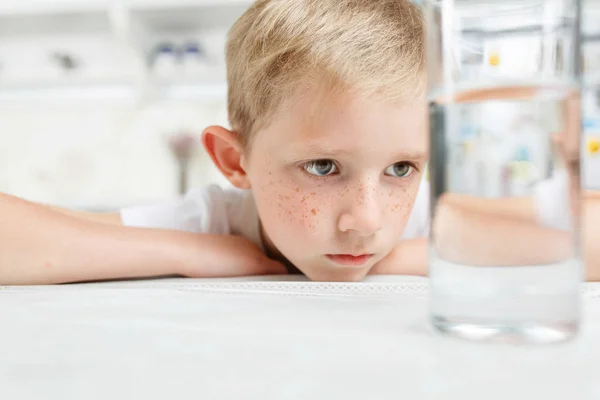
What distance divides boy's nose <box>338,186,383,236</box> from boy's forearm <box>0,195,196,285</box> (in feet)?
0.74

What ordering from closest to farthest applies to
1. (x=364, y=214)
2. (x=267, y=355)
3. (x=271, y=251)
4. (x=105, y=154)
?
(x=267, y=355) → (x=364, y=214) → (x=271, y=251) → (x=105, y=154)

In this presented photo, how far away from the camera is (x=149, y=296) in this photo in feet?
1.40

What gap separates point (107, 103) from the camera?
2311 mm

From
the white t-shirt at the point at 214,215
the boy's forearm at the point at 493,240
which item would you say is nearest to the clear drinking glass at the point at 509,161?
the boy's forearm at the point at 493,240

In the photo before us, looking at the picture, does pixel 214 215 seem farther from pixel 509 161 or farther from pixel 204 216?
pixel 509 161

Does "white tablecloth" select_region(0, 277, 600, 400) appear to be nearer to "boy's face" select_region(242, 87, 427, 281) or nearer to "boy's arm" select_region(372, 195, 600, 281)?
"boy's arm" select_region(372, 195, 600, 281)

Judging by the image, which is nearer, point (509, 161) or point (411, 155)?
point (509, 161)

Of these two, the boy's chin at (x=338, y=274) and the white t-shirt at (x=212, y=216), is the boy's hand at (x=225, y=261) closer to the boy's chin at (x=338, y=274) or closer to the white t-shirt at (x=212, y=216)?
the boy's chin at (x=338, y=274)

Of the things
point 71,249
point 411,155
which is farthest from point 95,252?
point 411,155

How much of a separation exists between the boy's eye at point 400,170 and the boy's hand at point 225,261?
20 cm

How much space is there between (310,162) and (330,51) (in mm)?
120

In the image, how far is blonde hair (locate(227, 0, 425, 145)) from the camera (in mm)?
601

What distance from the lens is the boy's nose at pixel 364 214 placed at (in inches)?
22.7

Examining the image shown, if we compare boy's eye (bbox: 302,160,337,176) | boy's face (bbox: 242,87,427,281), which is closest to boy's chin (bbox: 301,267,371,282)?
boy's face (bbox: 242,87,427,281)
